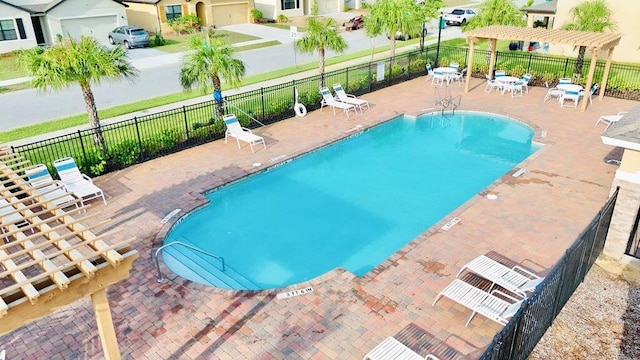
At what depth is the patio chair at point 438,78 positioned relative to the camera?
23.5 meters

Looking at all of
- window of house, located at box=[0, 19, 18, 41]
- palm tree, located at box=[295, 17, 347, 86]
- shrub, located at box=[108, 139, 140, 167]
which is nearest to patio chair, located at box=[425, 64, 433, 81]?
palm tree, located at box=[295, 17, 347, 86]

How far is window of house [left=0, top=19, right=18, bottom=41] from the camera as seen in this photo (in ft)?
106

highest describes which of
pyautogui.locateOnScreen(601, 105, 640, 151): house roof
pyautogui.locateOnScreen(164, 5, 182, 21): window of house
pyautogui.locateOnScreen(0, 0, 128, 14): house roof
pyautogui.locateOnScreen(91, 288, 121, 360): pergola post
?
pyautogui.locateOnScreen(0, 0, 128, 14): house roof

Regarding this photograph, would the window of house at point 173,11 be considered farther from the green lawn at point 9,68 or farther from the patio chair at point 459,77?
the patio chair at point 459,77

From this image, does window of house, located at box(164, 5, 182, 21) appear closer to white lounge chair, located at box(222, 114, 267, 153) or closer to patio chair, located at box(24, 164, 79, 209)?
white lounge chair, located at box(222, 114, 267, 153)

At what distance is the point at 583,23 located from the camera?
24047 millimetres

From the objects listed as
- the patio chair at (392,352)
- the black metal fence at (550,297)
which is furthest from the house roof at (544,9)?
the patio chair at (392,352)

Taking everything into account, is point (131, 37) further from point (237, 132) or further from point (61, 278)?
point (61, 278)

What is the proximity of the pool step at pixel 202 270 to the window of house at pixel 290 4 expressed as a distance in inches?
1588

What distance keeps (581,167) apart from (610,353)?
8088mm

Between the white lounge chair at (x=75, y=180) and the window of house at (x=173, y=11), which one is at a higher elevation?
the window of house at (x=173, y=11)

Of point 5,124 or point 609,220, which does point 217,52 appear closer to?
point 5,124

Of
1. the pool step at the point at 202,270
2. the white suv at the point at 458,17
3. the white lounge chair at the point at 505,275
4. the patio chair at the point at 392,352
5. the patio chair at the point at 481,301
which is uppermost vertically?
the white suv at the point at 458,17

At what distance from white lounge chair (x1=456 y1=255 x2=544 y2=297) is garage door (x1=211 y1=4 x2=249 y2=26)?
39465 millimetres
